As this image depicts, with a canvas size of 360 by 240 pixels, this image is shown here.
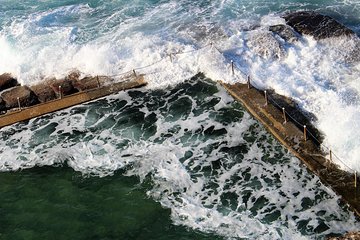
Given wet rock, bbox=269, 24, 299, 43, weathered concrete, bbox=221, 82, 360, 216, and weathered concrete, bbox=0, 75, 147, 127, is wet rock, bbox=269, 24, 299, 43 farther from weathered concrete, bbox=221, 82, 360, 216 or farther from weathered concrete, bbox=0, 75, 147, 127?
weathered concrete, bbox=0, 75, 147, 127

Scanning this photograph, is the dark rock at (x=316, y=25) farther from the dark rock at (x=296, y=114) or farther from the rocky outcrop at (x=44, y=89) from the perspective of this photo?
the rocky outcrop at (x=44, y=89)

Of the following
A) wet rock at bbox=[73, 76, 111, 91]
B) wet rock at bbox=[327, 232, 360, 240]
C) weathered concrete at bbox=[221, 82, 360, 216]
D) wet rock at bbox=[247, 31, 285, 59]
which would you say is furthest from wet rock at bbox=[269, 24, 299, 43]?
wet rock at bbox=[327, 232, 360, 240]

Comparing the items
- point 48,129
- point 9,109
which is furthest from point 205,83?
point 9,109

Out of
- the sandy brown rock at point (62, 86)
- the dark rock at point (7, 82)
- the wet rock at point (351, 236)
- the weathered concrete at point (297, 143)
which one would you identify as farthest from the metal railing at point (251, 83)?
the dark rock at point (7, 82)

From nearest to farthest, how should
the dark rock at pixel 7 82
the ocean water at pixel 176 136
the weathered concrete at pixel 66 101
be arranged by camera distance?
the ocean water at pixel 176 136, the weathered concrete at pixel 66 101, the dark rock at pixel 7 82

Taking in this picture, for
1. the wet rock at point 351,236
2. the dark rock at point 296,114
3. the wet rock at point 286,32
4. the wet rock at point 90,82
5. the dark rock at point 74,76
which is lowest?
the wet rock at point 351,236

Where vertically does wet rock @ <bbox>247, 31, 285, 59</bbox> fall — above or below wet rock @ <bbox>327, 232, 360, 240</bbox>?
above
